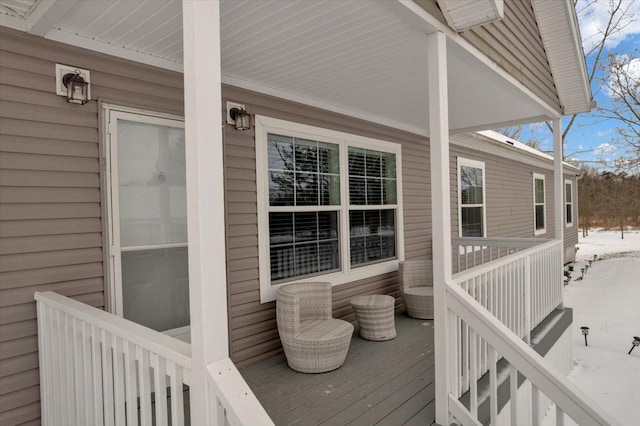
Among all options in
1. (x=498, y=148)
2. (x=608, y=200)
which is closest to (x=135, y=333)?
(x=498, y=148)

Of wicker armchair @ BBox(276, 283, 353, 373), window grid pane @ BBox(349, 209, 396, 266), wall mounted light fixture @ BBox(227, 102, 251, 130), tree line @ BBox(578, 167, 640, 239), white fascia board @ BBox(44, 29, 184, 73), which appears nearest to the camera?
white fascia board @ BBox(44, 29, 184, 73)

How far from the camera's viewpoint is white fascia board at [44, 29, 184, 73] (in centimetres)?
252

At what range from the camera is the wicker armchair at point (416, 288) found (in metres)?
4.76

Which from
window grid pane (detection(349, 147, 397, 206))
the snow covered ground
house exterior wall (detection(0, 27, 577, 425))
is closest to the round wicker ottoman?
window grid pane (detection(349, 147, 397, 206))

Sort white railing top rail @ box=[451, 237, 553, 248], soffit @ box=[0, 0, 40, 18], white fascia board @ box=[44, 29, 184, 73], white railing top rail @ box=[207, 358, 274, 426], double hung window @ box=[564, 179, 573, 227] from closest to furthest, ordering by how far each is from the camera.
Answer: white railing top rail @ box=[207, 358, 274, 426]
soffit @ box=[0, 0, 40, 18]
white fascia board @ box=[44, 29, 184, 73]
white railing top rail @ box=[451, 237, 553, 248]
double hung window @ box=[564, 179, 573, 227]

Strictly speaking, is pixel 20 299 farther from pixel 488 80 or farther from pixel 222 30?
pixel 488 80

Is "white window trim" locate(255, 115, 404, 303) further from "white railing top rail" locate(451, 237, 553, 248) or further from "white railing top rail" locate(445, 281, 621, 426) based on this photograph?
"white railing top rail" locate(445, 281, 621, 426)

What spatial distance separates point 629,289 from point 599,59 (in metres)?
12.4

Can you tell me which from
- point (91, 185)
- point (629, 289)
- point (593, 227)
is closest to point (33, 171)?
point (91, 185)

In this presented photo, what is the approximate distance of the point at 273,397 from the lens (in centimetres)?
292

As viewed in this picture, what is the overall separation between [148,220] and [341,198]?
7.62 ft

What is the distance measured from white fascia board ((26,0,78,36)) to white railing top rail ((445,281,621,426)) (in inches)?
110

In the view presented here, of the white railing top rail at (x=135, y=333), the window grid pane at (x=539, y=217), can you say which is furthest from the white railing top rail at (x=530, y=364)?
the window grid pane at (x=539, y=217)

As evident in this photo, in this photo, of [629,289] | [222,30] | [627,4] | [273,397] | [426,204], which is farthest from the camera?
[627,4]
